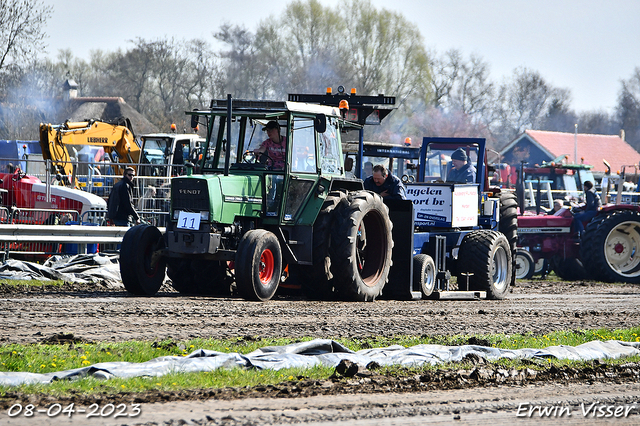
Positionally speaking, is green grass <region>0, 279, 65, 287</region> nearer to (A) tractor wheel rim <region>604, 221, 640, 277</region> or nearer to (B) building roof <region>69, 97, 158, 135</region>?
(A) tractor wheel rim <region>604, 221, 640, 277</region>

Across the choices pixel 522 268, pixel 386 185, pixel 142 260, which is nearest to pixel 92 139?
pixel 522 268

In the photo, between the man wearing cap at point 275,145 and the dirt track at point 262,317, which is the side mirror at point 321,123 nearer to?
the man wearing cap at point 275,145

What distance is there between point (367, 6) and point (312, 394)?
1981 inches

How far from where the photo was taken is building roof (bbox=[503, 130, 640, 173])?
64812 mm

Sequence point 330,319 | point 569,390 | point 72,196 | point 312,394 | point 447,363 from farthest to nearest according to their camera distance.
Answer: point 72,196 → point 330,319 → point 447,363 → point 569,390 → point 312,394

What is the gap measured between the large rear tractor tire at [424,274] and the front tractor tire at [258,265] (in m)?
2.66

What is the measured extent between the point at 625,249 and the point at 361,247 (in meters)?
9.64

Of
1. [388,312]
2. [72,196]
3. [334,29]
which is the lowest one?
[388,312]

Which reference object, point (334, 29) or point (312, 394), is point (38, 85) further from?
point (312, 394)

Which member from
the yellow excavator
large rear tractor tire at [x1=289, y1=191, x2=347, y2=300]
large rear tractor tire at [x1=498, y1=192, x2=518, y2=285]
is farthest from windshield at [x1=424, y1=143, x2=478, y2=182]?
the yellow excavator

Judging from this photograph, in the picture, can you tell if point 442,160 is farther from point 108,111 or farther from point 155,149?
point 108,111

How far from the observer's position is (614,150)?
6738 cm


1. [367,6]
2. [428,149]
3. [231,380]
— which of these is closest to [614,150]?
[367,6]

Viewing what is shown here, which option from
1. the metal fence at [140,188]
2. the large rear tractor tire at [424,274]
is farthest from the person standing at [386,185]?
the metal fence at [140,188]
